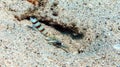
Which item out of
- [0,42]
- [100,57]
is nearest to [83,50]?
[100,57]

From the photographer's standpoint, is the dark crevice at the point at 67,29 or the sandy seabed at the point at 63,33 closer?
the sandy seabed at the point at 63,33

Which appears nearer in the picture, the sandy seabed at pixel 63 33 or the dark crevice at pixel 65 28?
the sandy seabed at pixel 63 33

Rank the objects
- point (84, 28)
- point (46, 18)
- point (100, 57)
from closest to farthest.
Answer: point (100, 57), point (84, 28), point (46, 18)

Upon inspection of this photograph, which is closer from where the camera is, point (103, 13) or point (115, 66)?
point (115, 66)

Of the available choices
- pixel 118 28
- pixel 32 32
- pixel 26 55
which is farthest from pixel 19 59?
pixel 118 28

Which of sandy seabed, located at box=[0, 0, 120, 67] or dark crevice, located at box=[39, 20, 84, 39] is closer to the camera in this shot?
sandy seabed, located at box=[0, 0, 120, 67]

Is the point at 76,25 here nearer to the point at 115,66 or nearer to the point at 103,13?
the point at 103,13

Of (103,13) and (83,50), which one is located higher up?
(103,13)

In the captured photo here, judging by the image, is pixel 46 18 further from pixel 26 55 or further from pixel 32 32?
pixel 26 55

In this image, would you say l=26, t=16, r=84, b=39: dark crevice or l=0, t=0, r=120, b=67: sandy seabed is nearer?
l=0, t=0, r=120, b=67: sandy seabed

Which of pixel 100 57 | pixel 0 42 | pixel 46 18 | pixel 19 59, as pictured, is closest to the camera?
pixel 19 59
